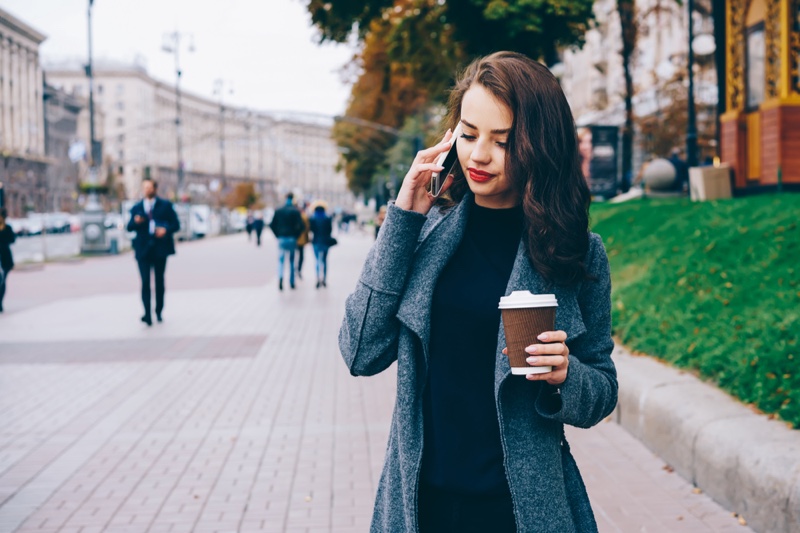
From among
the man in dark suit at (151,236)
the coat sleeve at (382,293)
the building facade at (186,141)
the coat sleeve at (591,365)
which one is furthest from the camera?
the building facade at (186,141)

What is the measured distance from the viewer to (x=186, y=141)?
133 metres

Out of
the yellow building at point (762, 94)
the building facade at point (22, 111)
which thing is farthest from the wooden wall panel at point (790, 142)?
the building facade at point (22, 111)

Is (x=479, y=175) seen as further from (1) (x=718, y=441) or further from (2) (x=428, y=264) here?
(1) (x=718, y=441)

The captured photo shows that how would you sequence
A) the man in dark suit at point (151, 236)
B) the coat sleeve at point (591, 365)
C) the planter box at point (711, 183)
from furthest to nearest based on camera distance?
the planter box at point (711, 183) → the man in dark suit at point (151, 236) → the coat sleeve at point (591, 365)

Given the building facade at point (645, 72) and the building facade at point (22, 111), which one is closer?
the building facade at point (645, 72)

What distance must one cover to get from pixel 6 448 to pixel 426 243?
215 inches

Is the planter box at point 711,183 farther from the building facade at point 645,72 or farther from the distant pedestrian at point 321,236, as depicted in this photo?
the distant pedestrian at point 321,236

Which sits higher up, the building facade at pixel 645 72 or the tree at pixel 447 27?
the building facade at pixel 645 72

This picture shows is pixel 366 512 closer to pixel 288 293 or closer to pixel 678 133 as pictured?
pixel 288 293

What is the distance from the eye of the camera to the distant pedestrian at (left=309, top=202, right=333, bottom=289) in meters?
20.0

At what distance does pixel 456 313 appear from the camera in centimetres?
221

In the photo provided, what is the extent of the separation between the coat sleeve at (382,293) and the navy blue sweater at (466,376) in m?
0.10

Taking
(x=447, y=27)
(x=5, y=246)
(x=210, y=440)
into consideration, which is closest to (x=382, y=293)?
(x=210, y=440)

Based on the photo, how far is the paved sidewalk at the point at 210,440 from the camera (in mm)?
5277
